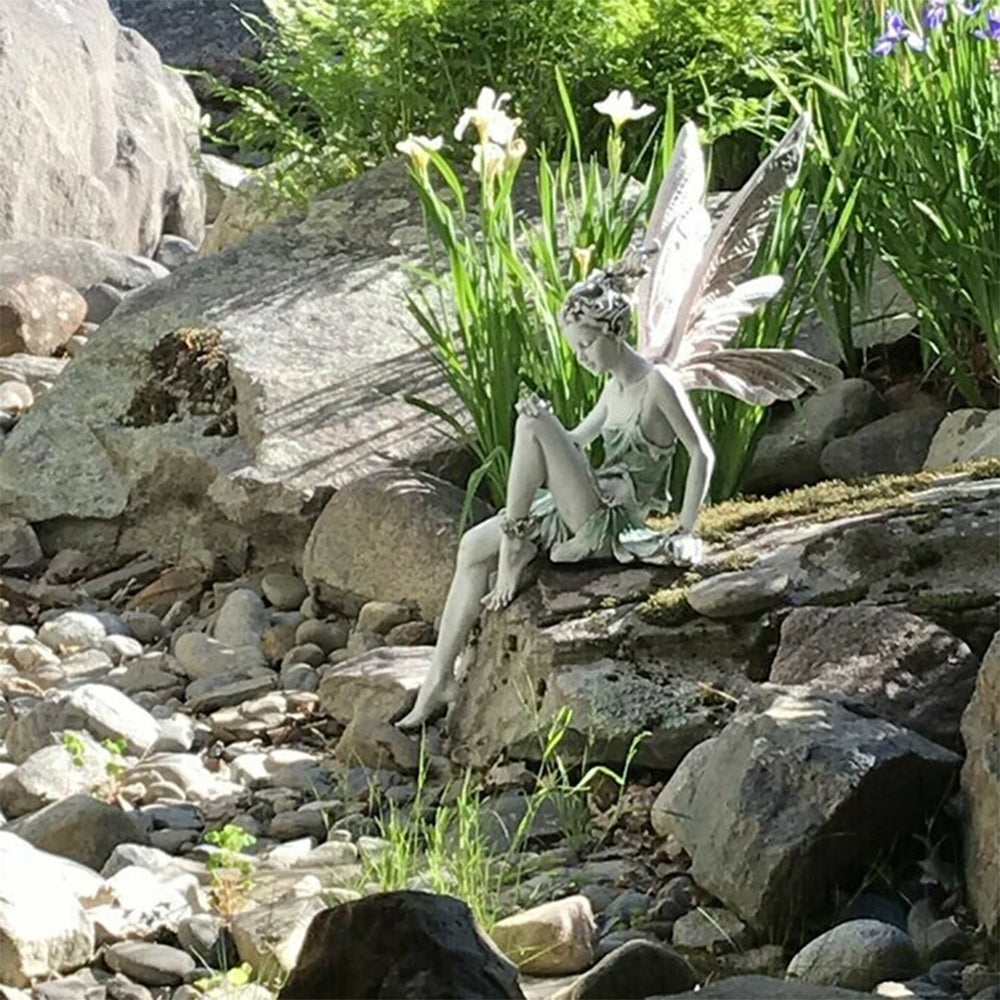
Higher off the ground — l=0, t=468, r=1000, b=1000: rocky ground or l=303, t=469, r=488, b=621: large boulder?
l=303, t=469, r=488, b=621: large boulder

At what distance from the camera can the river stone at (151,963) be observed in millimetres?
2619

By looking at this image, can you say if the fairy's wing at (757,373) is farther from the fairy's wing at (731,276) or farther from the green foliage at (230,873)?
the green foliage at (230,873)

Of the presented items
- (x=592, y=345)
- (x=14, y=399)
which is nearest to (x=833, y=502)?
(x=592, y=345)

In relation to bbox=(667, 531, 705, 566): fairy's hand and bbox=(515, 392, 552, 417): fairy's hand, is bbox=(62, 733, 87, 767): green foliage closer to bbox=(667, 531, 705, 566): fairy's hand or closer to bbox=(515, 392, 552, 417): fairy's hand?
bbox=(515, 392, 552, 417): fairy's hand

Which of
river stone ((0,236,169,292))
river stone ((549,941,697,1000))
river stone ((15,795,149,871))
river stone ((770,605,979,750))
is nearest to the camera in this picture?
river stone ((549,941,697,1000))

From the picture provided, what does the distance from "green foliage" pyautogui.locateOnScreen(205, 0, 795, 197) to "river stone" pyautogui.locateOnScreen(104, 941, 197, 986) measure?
11.8ft

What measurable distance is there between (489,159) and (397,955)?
2.56 metres

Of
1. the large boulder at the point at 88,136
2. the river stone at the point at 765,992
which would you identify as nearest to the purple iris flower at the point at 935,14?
the river stone at the point at 765,992

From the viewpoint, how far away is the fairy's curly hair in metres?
3.38

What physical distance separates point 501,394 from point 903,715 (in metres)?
1.79

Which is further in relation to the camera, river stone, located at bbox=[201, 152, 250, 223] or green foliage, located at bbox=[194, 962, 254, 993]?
river stone, located at bbox=[201, 152, 250, 223]

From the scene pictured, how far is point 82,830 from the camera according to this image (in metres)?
3.19

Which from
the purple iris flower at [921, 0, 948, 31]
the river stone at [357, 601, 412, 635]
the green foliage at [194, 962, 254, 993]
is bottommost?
the green foliage at [194, 962, 254, 993]

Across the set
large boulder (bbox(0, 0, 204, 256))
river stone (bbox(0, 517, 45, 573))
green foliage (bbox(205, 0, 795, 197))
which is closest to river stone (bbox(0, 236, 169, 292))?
large boulder (bbox(0, 0, 204, 256))
